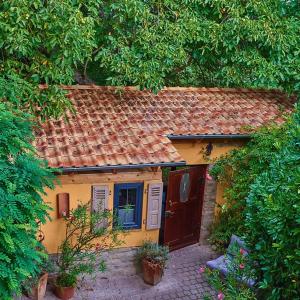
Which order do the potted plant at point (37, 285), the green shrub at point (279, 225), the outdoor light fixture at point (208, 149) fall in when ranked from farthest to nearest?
1. the outdoor light fixture at point (208, 149)
2. the potted plant at point (37, 285)
3. the green shrub at point (279, 225)

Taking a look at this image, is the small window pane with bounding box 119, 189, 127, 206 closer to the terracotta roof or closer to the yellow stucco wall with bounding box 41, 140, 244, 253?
the yellow stucco wall with bounding box 41, 140, 244, 253

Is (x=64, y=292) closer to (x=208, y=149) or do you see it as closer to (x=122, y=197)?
(x=122, y=197)

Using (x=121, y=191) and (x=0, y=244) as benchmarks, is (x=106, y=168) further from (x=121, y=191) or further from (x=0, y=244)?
(x=0, y=244)

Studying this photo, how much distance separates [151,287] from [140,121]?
3869 mm

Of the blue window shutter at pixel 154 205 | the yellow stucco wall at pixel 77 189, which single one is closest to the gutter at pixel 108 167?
the yellow stucco wall at pixel 77 189

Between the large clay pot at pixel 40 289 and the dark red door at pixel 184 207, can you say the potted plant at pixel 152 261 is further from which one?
the large clay pot at pixel 40 289

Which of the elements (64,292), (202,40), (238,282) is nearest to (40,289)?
(64,292)

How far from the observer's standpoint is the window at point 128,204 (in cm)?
915

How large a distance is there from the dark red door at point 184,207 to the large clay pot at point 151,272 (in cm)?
134

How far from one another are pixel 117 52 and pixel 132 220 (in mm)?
4135

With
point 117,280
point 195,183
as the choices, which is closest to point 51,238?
point 117,280

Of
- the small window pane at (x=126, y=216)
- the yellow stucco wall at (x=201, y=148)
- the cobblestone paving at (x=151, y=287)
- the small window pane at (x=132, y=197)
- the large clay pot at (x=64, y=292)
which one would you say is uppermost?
the yellow stucco wall at (x=201, y=148)

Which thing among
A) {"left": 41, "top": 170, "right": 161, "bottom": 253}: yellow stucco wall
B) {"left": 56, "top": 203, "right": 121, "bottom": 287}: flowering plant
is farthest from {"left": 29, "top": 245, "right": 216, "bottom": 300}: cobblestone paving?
{"left": 41, "top": 170, "right": 161, "bottom": 253}: yellow stucco wall

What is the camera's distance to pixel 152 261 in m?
9.14
